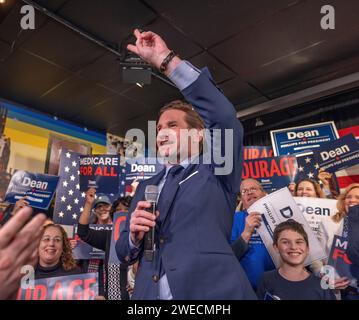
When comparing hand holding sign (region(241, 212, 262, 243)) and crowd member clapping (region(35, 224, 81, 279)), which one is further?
crowd member clapping (region(35, 224, 81, 279))

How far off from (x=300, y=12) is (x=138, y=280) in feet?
10.6

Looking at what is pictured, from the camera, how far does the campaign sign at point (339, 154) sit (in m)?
2.93

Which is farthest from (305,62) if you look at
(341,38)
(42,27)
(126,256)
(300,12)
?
(126,256)

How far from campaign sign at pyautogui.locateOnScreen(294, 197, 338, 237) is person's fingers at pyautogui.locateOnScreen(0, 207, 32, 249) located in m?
2.24

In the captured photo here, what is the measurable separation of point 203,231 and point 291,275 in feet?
4.68

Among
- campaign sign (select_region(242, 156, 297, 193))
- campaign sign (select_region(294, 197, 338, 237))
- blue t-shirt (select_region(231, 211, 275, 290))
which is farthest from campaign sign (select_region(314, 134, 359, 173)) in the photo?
blue t-shirt (select_region(231, 211, 275, 290))

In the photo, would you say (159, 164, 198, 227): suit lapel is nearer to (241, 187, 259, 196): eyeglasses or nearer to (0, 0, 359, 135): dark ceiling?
(241, 187, 259, 196): eyeglasses

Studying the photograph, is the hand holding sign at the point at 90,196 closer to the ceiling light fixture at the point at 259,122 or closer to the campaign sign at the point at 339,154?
the campaign sign at the point at 339,154

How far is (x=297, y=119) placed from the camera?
5492 mm

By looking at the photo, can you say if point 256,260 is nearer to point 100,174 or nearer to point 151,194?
point 151,194

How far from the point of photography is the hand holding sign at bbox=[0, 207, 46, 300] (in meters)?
0.69

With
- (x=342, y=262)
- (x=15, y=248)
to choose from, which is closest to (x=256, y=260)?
(x=342, y=262)

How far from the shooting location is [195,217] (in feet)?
3.42

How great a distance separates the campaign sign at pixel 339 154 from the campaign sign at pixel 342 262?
861mm
